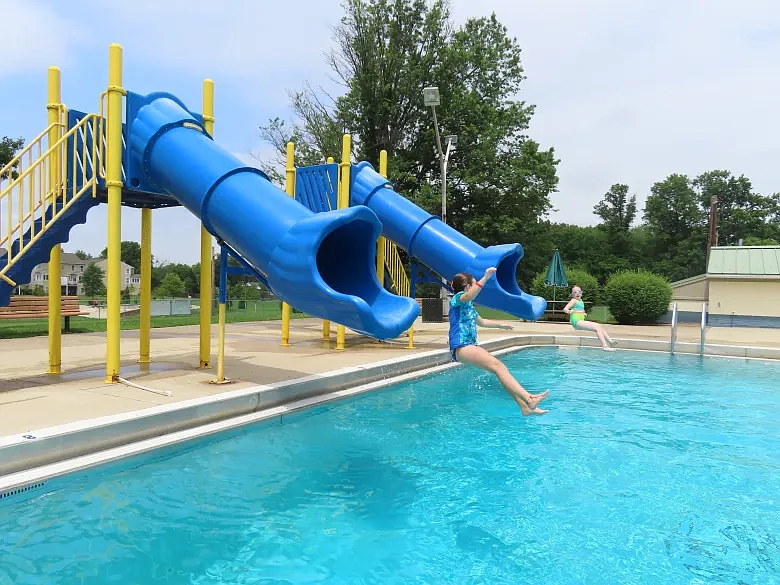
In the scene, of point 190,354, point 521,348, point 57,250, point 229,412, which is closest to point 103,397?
point 229,412

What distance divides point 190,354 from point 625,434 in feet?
26.3

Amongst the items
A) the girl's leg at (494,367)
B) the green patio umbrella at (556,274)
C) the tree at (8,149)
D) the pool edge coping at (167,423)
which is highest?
the tree at (8,149)

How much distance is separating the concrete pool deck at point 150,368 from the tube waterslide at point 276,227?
2.21 m

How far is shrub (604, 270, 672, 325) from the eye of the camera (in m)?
24.9

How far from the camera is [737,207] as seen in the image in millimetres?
79312

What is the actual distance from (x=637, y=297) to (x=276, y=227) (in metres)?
22.3

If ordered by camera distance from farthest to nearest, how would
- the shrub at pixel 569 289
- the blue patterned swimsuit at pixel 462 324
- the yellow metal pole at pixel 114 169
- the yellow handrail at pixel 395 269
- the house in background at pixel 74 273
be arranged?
the house in background at pixel 74 273, the shrub at pixel 569 289, the yellow handrail at pixel 395 269, the yellow metal pole at pixel 114 169, the blue patterned swimsuit at pixel 462 324

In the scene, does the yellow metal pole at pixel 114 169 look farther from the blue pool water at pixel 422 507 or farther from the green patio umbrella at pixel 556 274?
the green patio umbrella at pixel 556 274

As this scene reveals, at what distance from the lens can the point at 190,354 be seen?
11.2 m

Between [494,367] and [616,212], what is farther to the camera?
[616,212]

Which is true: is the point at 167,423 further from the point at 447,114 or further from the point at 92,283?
the point at 92,283

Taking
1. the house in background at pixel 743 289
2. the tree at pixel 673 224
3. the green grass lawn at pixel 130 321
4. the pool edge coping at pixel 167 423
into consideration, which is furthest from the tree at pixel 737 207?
the pool edge coping at pixel 167 423

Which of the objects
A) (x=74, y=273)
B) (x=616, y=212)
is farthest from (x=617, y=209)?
(x=74, y=273)

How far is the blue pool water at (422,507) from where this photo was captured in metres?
3.88
